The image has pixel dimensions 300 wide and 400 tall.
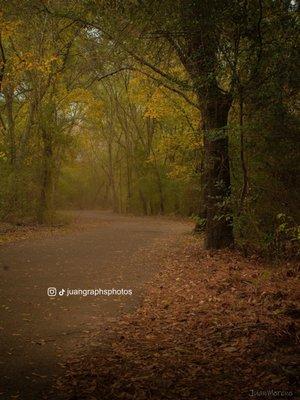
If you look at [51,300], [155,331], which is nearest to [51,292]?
[51,300]

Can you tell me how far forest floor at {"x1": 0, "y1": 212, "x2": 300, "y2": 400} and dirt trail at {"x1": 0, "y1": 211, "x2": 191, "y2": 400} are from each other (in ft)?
0.07

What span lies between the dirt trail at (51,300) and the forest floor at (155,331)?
0.02m

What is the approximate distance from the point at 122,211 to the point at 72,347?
40745 millimetres

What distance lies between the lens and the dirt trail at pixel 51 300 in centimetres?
569

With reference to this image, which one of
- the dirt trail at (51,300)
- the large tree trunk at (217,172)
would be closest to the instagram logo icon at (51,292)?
the dirt trail at (51,300)

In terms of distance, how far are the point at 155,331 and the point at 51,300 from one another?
111 inches

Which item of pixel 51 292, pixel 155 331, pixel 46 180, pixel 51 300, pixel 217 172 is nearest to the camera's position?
pixel 155 331

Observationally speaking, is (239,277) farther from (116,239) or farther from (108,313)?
(116,239)

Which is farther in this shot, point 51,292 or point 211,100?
point 211,100

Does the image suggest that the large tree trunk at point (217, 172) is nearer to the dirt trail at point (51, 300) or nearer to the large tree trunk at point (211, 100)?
the large tree trunk at point (211, 100)

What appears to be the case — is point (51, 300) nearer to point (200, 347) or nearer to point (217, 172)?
point (200, 347)

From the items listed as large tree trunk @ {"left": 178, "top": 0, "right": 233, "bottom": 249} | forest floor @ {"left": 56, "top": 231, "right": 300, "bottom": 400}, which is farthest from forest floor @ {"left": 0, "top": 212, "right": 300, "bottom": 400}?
large tree trunk @ {"left": 178, "top": 0, "right": 233, "bottom": 249}

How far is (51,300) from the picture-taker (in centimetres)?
905

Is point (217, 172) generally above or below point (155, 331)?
above
